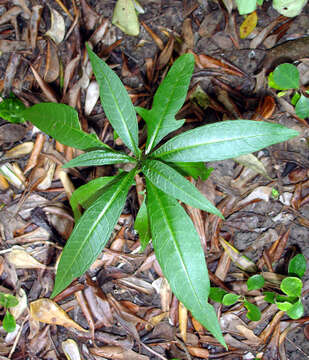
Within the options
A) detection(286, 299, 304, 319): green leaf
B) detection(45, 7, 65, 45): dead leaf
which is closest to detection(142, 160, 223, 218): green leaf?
detection(286, 299, 304, 319): green leaf

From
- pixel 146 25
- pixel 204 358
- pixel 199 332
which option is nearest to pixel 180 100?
pixel 146 25

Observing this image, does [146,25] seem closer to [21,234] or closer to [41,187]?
[41,187]

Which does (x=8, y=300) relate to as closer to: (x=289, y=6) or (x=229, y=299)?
(x=229, y=299)

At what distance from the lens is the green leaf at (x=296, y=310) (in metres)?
1.66

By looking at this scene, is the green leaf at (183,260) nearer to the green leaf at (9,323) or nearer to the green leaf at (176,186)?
the green leaf at (176,186)

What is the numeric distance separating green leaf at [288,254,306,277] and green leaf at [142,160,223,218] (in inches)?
35.5

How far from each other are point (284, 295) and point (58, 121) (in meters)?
1.51

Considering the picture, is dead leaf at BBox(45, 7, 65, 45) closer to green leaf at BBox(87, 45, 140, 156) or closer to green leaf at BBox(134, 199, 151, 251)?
green leaf at BBox(87, 45, 140, 156)

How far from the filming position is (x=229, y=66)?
1919 mm

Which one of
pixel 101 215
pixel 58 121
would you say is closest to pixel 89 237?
pixel 101 215

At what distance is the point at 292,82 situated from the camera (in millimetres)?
1753

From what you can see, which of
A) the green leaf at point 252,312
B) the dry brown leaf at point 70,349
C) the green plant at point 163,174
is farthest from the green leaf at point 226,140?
the dry brown leaf at point 70,349

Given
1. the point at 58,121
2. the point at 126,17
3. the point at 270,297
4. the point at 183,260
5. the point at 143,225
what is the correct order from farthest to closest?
the point at 126,17 < the point at 270,297 < the point at 143,225 < the point at 58,121 < the point at 183,260

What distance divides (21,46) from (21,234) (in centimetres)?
115
